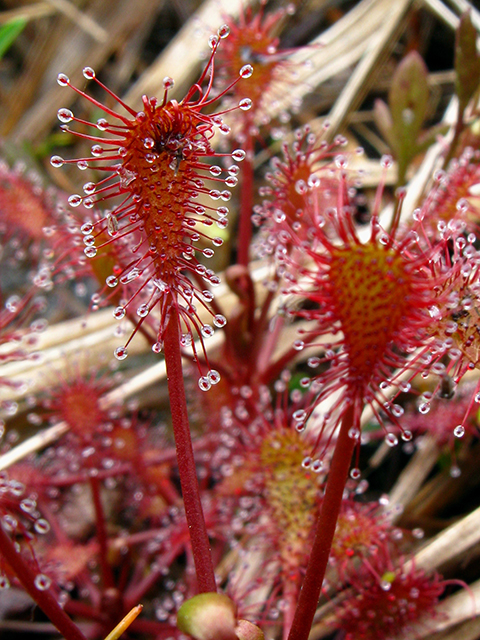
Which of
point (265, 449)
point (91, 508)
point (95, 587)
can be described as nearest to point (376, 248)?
point (265, 449)

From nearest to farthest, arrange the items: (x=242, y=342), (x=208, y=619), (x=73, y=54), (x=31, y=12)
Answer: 1. (x=208, y=619)
2. (x=242, y=342)
3. (x=31, y=12)
4. (x=73, y=54)

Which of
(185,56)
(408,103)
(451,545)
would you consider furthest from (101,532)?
(185,56)

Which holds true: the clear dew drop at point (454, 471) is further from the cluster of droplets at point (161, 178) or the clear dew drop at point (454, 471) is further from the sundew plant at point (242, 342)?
the cluster of droplets at point (161, 178)

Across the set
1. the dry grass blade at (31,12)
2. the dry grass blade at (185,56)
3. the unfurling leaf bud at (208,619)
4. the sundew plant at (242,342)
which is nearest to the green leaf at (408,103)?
the sundew plant at (242,342)

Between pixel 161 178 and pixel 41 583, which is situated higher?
pixel 161 178

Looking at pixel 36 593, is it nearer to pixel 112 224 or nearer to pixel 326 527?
pixel 326 527

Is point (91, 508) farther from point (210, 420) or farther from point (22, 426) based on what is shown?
point (210, 420)

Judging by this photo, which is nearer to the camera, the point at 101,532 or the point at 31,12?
the point at 101,532

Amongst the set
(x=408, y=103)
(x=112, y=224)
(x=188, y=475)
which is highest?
(x=408, y=103)

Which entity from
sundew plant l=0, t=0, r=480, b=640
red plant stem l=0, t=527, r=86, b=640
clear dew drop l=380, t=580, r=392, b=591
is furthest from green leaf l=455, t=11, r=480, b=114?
red plant stem l=0, t=527, r=86, b=640
